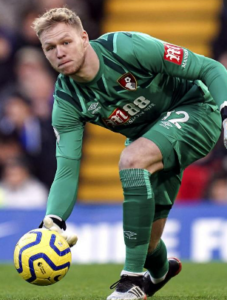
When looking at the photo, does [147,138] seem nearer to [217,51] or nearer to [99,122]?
[99,122]

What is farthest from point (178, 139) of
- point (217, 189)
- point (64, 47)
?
point (217, 189)

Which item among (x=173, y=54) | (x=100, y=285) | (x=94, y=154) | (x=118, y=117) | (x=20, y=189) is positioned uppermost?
(x=173, y=54)

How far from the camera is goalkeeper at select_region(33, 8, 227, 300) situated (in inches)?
163

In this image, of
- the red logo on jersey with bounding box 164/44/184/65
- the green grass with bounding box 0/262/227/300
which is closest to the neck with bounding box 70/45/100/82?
the red logo on jersey with bounding box 164/44/184/65

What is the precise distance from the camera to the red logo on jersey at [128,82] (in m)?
4.34

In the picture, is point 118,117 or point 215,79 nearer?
point 215,79

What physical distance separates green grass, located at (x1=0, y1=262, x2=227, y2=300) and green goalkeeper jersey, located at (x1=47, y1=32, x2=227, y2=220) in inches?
28.1

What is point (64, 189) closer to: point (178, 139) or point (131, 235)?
point (131, 235)

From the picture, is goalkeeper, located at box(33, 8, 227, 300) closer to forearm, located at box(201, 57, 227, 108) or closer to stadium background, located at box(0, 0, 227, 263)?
forearm, located at box(201, 57, 227, 108)

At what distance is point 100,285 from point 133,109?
183 cm

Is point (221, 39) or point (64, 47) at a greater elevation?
point (64, 47)

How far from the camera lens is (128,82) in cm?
436

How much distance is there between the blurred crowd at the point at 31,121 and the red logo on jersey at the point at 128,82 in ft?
17.7

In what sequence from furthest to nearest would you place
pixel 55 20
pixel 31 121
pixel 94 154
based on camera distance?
1. pixel 94 154
2. pixel 31 121
3. pixel 55 20
